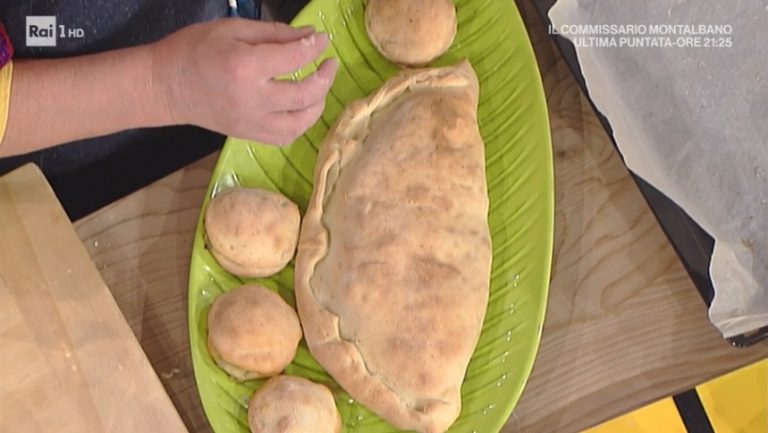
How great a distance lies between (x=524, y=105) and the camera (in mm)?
745

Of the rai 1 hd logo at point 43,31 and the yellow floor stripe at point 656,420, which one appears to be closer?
the rai 1 hd logo at point 43,31

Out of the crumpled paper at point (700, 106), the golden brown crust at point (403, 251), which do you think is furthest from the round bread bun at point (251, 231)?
the crumpled paper at point (700, 106)

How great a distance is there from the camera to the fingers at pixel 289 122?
0.68m

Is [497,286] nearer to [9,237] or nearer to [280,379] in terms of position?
[280,379]

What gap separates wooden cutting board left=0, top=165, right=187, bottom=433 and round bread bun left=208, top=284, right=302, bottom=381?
0.06m

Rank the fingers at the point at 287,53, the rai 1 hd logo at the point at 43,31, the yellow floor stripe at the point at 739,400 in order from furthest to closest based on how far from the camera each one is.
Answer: the yellow floor stripe at the point at 739,400, the rai 1 hd logo at the point at 43,31, the fingers at the point at 287,53

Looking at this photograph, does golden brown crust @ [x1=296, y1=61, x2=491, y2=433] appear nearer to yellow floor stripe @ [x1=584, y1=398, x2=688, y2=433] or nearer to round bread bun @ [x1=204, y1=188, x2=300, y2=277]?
round bread bun @ [x1=204, y1=188, x2=300, y2=277]

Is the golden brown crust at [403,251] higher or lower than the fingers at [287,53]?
lower

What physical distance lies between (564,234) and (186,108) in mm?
350

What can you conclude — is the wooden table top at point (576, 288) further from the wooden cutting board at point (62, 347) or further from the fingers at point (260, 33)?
the fingers at point (260, 33)

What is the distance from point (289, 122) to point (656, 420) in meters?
0.59

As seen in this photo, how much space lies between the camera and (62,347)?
2.22 feet

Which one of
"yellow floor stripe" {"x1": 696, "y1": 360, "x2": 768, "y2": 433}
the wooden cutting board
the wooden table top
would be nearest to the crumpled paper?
the wooden table top

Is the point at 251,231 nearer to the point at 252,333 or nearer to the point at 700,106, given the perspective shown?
the point at 252,333
